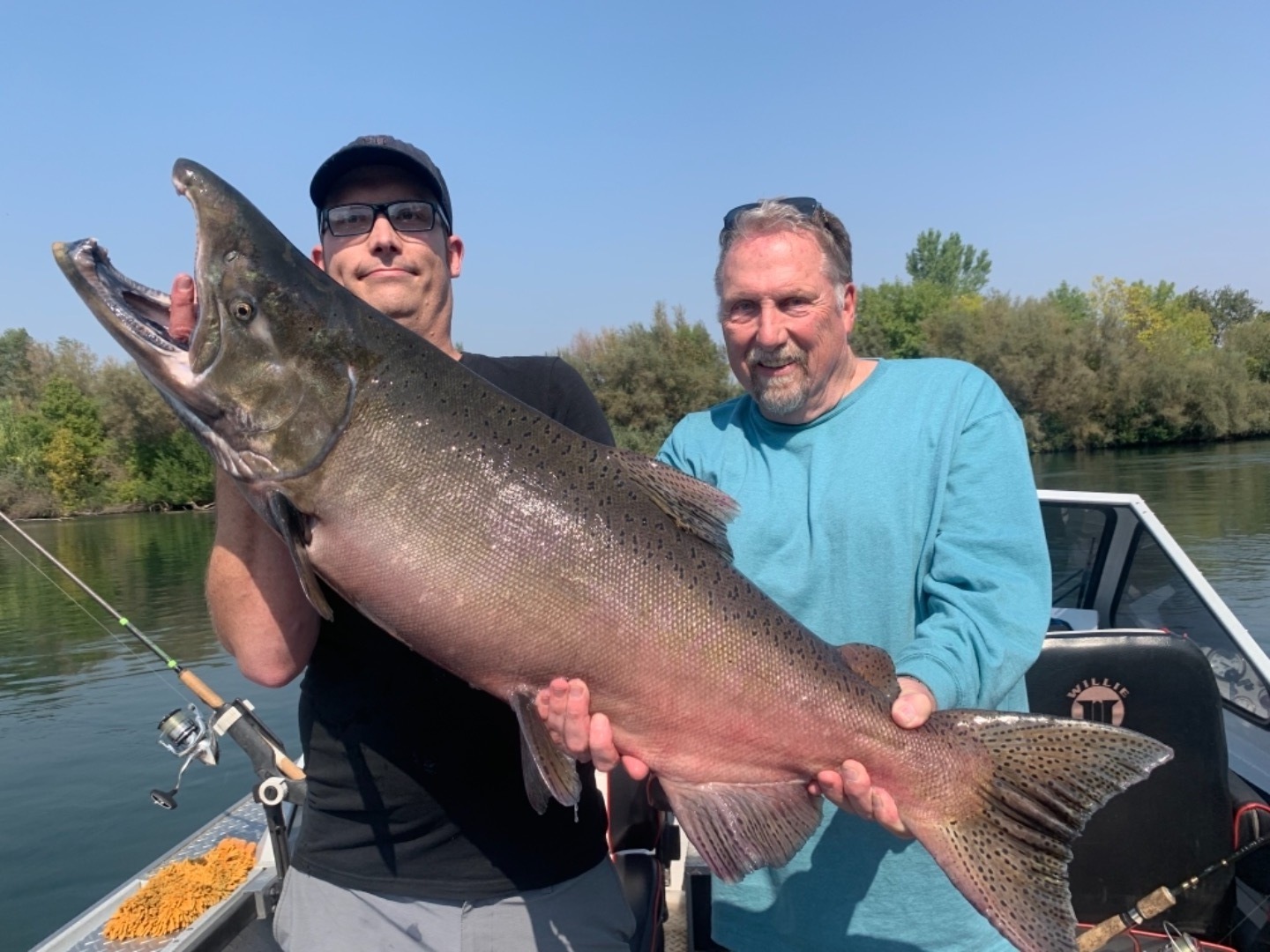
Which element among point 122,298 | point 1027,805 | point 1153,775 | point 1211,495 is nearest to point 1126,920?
point 1153,775

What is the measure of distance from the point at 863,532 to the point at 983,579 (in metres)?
0.37

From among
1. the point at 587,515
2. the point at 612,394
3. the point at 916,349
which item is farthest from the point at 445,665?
the point at 916,349

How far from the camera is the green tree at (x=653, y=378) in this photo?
5216cm

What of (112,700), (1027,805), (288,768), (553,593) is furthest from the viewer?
(112,700)

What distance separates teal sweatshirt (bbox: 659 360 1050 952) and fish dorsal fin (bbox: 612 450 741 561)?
0.87 feet

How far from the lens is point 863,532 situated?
2.86 m

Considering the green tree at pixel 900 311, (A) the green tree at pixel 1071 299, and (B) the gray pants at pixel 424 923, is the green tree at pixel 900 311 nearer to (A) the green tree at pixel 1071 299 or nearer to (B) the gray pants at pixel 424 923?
(A) the green tree at pixel 1071 299

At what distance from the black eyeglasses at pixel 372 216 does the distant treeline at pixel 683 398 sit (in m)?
44.4

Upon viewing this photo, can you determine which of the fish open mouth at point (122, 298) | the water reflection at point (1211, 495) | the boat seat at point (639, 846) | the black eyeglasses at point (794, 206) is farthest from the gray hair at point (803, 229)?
the water reflection at point (1211, 495)

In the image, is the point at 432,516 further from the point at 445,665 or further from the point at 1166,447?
the point at 1166,447

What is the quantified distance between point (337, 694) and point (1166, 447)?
2438 inches

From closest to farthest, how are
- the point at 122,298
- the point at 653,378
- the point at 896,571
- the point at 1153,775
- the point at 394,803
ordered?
the point at 122,298, the point at 394,803, the point at 896,571, the point at 1153,775, the point at 653,378

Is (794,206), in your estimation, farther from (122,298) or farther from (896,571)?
(122,298)

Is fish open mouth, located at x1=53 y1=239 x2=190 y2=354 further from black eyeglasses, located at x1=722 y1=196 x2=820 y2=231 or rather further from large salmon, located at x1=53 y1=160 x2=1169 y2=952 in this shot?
black eyeglasses, located at x1=722 y1=196 x2=820 y2=231
